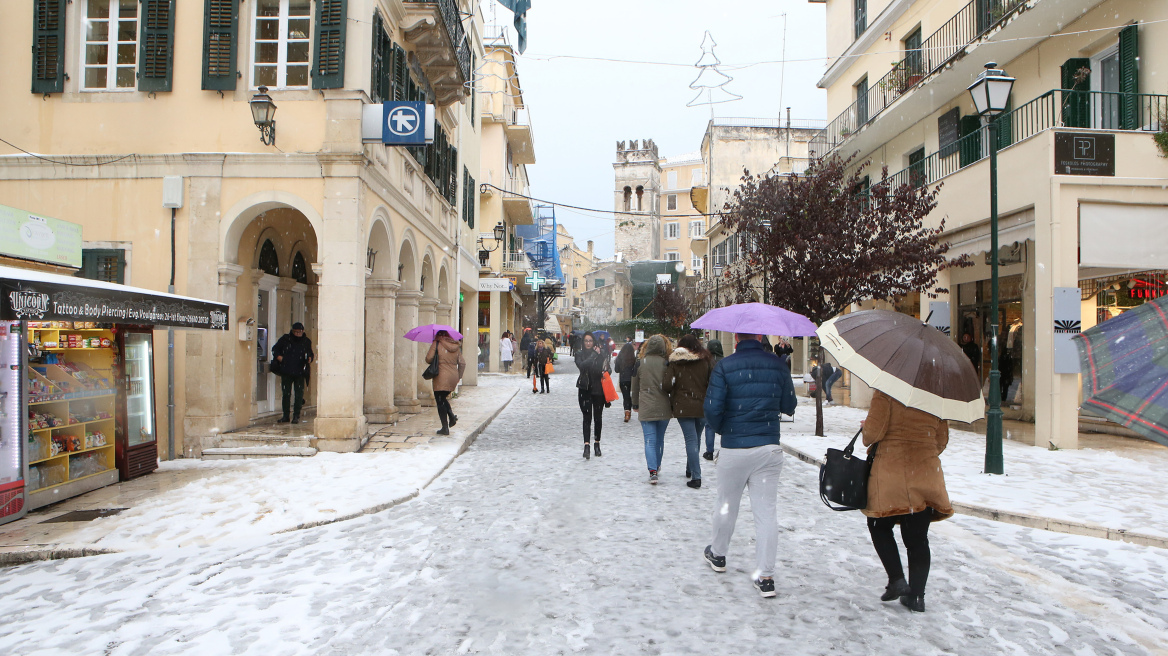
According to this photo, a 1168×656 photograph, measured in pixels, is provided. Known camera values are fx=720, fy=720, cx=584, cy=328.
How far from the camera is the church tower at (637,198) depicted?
67.2 meters

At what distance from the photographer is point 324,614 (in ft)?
14.3

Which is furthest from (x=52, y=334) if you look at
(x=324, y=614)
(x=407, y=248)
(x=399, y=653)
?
(x=407, y=248)

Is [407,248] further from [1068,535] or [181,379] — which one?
[1068,535]

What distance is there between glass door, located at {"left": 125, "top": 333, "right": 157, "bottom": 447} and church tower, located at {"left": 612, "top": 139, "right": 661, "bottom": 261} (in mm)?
59336

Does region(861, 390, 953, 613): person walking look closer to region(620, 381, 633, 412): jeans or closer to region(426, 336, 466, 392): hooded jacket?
region(426, 336, 466, 392): hooded jacket

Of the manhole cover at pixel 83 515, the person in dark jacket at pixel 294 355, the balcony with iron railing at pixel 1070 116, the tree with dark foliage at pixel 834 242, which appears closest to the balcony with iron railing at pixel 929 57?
the balcony with iron railing at pixel 1070 116

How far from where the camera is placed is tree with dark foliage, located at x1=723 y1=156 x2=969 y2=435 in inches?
482

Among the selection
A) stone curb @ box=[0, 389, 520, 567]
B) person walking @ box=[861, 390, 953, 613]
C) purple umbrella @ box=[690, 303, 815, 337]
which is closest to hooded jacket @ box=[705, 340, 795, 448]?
purple umbrella @ box=[690, 303, 815, 337]

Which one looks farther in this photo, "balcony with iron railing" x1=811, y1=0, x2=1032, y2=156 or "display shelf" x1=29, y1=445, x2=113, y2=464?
"balcony with iron railing" x1=811, y1=0, x2=1032, y2=156

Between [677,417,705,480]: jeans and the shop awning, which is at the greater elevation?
the shop awning

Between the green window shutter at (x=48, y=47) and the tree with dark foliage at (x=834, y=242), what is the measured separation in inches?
443

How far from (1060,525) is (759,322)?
3802 millimetres

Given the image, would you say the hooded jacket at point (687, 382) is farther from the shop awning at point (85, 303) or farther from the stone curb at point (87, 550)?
the shop awning at point (85, 303)

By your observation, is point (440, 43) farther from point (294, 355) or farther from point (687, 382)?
point (687, 382)
